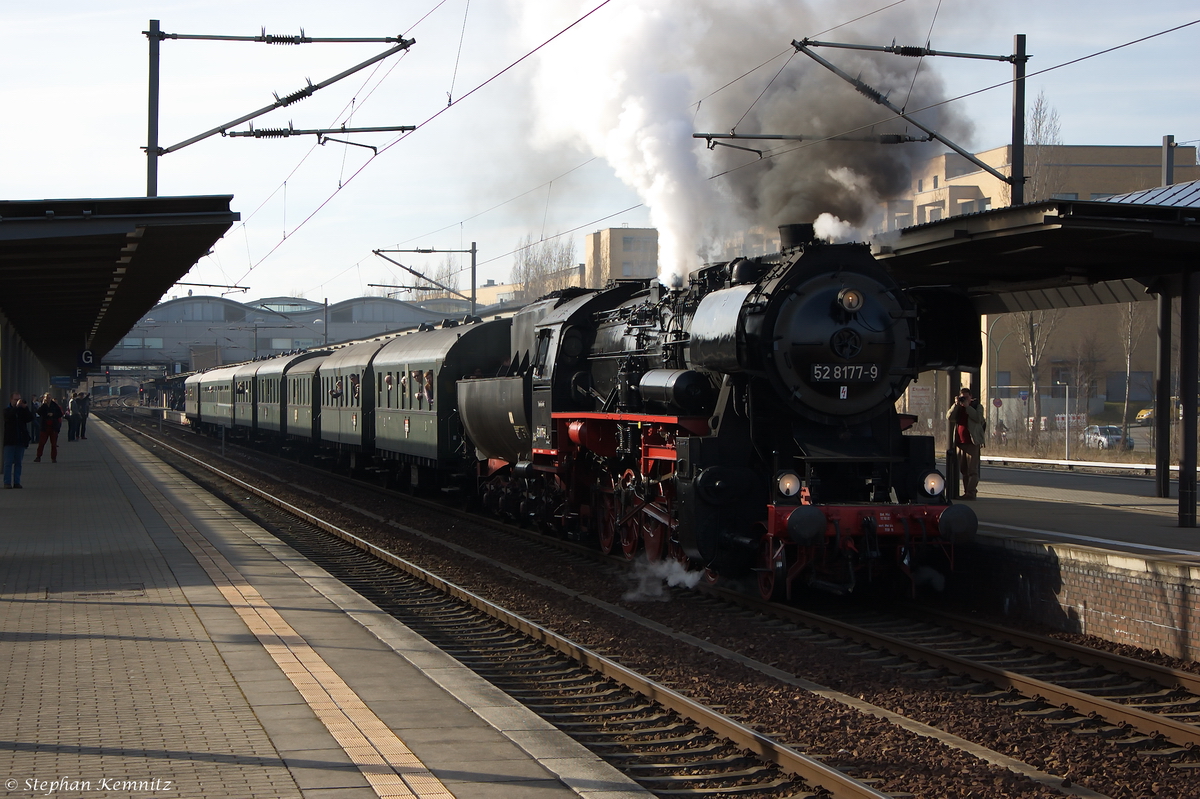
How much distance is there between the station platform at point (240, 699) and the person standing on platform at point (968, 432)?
30.0 feet

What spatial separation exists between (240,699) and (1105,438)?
32133mm

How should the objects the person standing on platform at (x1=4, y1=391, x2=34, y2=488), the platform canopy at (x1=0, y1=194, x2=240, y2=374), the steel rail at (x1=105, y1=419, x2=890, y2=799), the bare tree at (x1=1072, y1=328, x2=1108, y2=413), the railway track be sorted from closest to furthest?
1. the steel rail at (x1=105, y1=419, x2=890, y2=799)
2. the railway track
3. the platform canopy at (x1=0, y1=194, x2=240, y2=374)
4. the person standing on platform at (x1=4, y1=391, x2=34, y2=488)
5. the bare tree at (x1=1072, y1=328, x2=1108, y2=413)

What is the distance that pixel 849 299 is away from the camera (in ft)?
32.1

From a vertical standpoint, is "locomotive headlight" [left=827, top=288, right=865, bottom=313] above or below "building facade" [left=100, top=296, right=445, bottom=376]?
below

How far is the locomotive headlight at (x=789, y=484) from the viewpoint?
962 centimetres

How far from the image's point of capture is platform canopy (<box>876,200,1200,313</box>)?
33.9ft

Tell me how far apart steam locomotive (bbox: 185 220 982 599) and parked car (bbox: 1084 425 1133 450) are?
2187cm

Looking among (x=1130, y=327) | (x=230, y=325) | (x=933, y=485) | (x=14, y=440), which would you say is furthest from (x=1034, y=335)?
(x=230, y=325)

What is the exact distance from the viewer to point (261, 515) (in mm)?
18938

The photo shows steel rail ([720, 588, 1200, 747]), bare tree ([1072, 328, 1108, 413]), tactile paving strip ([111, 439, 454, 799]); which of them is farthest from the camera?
bare tree ([1072, 328, 1108, 413])

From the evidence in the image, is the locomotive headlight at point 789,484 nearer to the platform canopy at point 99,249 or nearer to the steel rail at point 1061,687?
the steel rail at point 1061,687

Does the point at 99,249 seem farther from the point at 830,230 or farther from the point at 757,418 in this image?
the point at 830,230

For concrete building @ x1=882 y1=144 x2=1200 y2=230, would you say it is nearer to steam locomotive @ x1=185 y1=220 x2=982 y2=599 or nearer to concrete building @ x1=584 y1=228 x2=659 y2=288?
concrete building @ x1=584 y1=228 x2=659 y2=288

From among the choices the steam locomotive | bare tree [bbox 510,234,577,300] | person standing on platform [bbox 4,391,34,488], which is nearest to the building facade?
bare tree [bbox 510,234,577,300]
